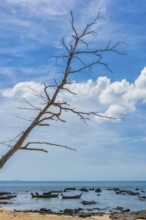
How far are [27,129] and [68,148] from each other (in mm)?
879

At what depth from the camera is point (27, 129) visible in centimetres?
735

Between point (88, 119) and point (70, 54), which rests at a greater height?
point (70, 54)

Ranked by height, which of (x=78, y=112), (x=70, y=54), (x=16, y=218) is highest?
(x=70, y=54)

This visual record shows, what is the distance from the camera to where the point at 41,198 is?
216 feet

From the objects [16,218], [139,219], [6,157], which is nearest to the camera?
[6,157]

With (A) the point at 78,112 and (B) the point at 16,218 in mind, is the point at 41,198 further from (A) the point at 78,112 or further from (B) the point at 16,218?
(A) the point at 78,112

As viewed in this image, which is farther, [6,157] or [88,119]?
[88,119]

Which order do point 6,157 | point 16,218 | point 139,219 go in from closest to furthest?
point 6,157 → point 16,218 → point 139,219

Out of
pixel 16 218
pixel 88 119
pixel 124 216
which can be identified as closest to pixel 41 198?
pixel 124 216

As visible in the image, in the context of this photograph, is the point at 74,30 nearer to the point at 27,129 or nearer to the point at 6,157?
the point at 27,129

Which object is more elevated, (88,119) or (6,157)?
(88,119)

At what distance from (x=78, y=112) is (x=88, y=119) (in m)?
0.31

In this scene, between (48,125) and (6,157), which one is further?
(48,125)

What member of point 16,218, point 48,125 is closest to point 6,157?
point 48,125
